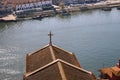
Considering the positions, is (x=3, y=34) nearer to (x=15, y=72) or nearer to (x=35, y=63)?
(x=15, y=72)

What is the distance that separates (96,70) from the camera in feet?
154

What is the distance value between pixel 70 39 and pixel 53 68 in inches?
2019

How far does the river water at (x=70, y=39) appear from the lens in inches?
2058

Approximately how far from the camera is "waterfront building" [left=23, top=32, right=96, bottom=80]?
73.2 feet

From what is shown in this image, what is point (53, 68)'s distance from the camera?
908 inches

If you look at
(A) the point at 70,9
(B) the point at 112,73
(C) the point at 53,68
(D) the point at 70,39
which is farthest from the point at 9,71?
(A) the point at 70,9

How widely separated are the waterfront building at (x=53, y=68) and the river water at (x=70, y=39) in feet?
59.3

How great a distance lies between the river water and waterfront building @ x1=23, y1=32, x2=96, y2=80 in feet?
59.3

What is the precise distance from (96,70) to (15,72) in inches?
518

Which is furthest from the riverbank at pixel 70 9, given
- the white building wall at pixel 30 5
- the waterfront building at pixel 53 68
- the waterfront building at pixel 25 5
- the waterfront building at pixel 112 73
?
the waterfront building at pixel 53 68

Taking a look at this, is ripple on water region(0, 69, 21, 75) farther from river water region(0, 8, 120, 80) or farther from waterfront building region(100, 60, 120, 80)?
waterfront building region(100, 60, 120, 80)

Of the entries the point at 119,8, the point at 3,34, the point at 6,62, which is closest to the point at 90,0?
the point at 119,8

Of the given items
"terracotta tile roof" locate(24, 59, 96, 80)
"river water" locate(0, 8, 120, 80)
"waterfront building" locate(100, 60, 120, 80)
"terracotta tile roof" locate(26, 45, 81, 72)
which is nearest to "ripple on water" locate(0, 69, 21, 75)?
"river water" locate(0, 8, 120, 80)

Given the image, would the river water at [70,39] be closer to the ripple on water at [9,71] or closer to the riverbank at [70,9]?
the ripple on water at [9,71]
